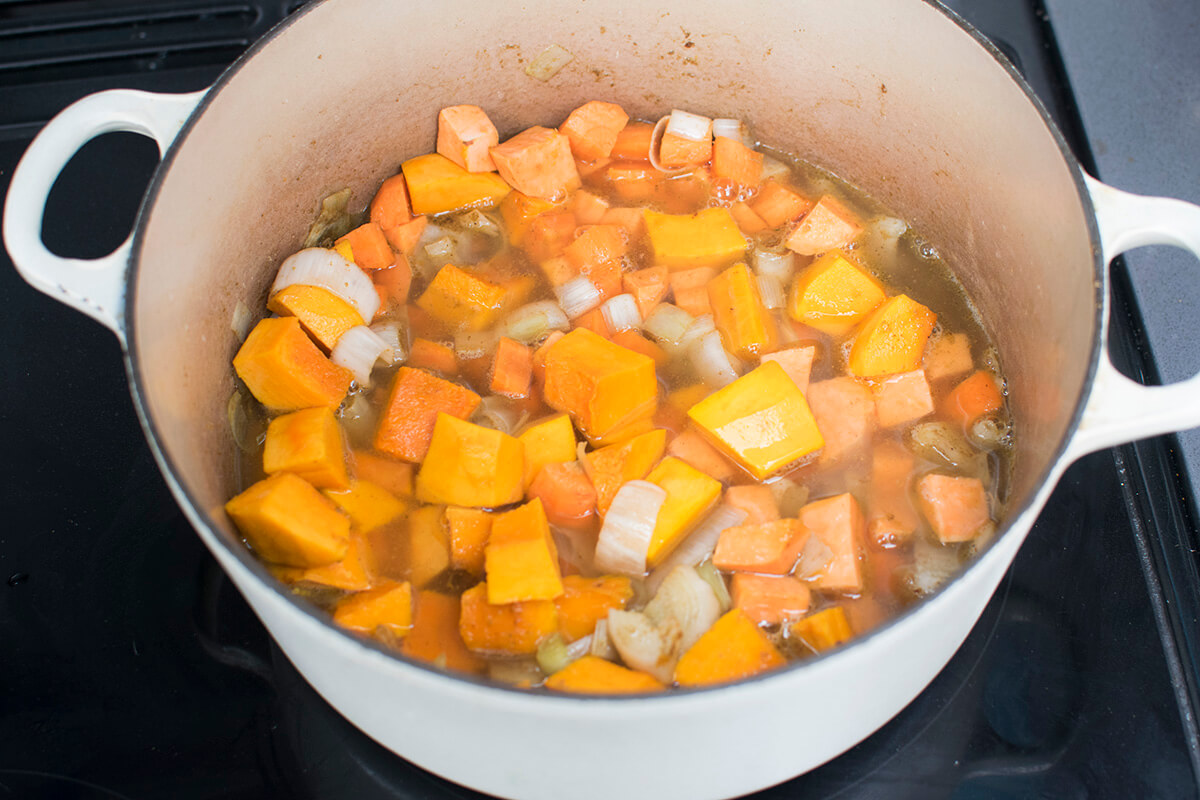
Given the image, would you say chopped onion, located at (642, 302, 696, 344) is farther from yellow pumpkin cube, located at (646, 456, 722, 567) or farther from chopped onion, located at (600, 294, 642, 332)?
yellow pumpkin cube, located at (646, 456, 722, 567)

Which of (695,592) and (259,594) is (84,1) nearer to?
(259,594)

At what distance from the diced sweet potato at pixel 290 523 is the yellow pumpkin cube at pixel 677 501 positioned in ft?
1.40

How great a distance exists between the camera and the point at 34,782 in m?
1.19

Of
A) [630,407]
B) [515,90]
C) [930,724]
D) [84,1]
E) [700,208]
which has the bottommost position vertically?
[930,724]

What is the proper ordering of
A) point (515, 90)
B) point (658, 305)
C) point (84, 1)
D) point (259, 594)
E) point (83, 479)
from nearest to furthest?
point (259, 594) < point (83, 479) < point (658, 305) < point (515, 90) < point (84, 1)

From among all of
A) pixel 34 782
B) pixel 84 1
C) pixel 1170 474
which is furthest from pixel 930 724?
pixel 84 1

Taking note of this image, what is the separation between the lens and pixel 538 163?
172cm

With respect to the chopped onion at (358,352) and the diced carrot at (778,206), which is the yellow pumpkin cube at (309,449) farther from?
the diced carrot at (778,206)

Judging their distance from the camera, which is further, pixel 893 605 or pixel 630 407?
pixel 630 407

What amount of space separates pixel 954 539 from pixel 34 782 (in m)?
1.26

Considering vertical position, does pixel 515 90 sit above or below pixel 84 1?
below

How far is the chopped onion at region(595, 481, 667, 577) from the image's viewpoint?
1.30 meters

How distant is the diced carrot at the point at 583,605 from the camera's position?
4.01 ft

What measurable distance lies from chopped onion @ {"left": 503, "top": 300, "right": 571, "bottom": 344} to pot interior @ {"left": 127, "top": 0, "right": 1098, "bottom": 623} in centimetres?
41
